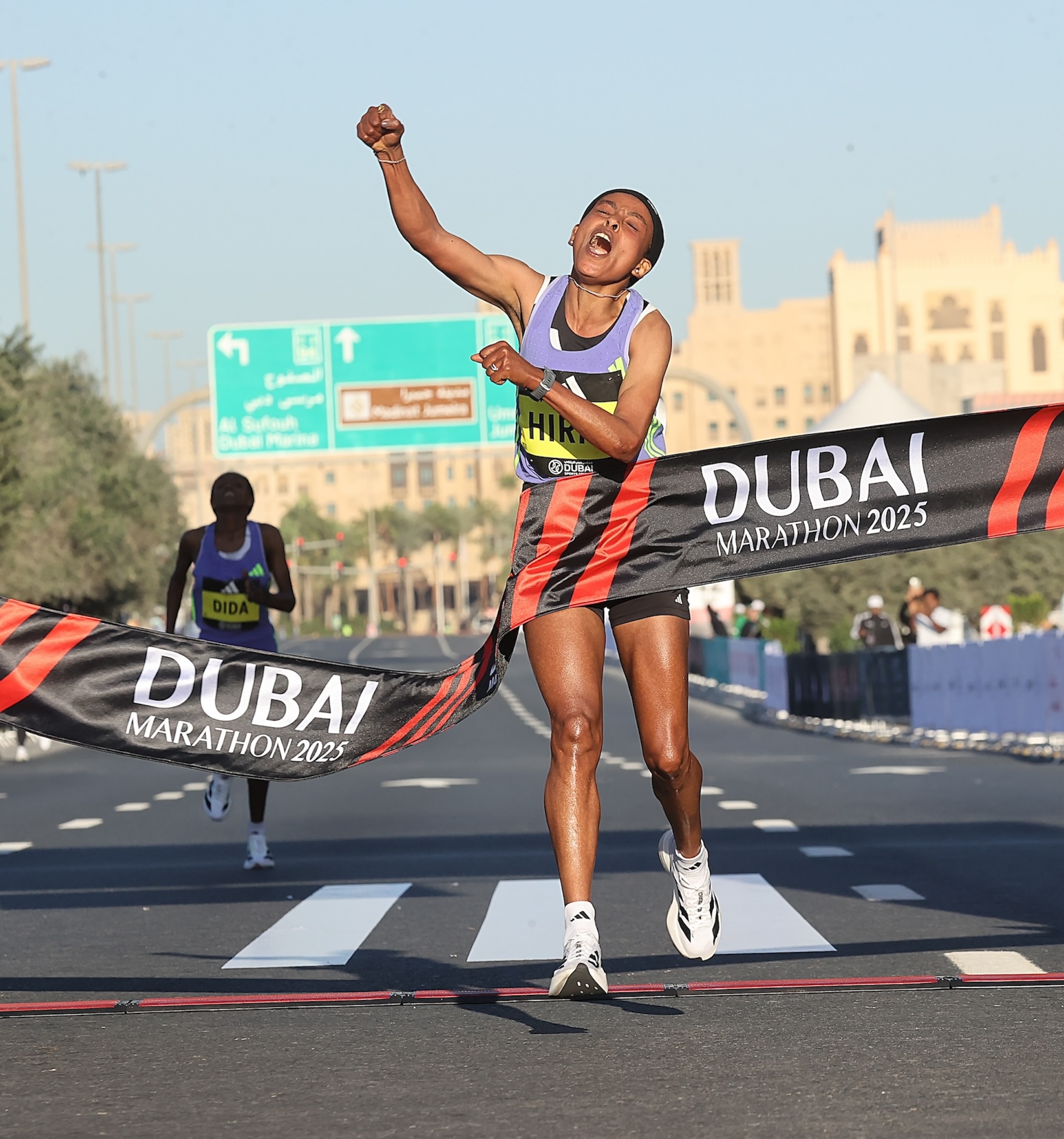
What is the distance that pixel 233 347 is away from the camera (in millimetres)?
42219

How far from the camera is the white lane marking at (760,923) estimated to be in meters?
7.10

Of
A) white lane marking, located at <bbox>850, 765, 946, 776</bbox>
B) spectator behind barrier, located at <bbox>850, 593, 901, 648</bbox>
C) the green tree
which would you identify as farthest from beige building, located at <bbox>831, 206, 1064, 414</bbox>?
white lane marking, located at <bbox>850, 765, 946, 776</bbox>

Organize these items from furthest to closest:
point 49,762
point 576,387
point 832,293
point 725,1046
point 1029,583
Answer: point 832,293
point 1029,583
point 49,762
point 576,387
point 725,1046

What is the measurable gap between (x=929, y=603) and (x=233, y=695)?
20.9 metres

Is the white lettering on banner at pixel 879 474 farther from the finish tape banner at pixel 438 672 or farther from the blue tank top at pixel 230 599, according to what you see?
the blue tank top at pixel 230 599

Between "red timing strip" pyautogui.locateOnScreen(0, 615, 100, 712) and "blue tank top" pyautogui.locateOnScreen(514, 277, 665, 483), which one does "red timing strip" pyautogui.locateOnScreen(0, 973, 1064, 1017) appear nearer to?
"red timing strip" pyautogui.locateOnScreen(0, 615, 100, 712)

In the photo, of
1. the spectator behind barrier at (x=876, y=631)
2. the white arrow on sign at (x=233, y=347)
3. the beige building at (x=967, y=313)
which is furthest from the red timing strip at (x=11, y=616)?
the beige building at (x=967, y=313)

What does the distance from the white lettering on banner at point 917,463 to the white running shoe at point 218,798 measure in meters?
4.68

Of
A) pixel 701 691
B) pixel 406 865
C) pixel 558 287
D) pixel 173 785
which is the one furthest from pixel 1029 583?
pixel 558 287

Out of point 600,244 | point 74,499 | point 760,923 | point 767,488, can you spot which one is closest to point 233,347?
point 74,499

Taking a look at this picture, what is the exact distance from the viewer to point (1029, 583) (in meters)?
54.6

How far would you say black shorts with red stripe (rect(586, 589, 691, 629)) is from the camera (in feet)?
19.7

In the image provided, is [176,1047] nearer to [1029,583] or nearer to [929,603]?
[929,603]

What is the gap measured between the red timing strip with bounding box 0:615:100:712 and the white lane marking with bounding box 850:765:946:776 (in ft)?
40.0
